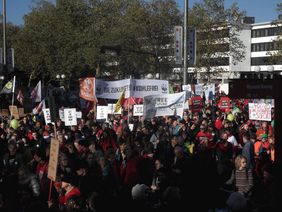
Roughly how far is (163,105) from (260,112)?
311 centimetres

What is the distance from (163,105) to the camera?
17.4 m

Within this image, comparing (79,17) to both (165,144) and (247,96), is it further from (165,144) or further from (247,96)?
(247,96)

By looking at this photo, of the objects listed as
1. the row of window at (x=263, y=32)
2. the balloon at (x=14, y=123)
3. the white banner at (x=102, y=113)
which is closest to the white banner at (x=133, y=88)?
the white banner at (x=102, y=113)

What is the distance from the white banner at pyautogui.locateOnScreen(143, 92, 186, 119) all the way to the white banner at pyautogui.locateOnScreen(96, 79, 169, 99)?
1.20 m

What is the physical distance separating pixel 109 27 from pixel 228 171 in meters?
45.3

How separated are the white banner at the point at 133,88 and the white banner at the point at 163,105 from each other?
120 cm

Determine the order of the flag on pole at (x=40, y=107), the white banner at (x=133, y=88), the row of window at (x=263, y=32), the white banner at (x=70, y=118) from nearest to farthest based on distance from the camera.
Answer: the white banner at (x=70, y=118), the white banner at (x=133, y=88), the flag on pole at (x=40, y=107), the row of window at (x=263, y=32)

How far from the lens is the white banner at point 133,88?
18611mm

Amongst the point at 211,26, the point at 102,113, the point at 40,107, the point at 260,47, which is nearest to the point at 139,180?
the point at 102,113

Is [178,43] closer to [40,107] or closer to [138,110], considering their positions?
[138,110]

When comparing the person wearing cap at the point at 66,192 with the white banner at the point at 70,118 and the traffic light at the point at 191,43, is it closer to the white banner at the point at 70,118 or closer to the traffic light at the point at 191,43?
the white banner at the point at 70,118

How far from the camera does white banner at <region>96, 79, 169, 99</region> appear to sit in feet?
61.1

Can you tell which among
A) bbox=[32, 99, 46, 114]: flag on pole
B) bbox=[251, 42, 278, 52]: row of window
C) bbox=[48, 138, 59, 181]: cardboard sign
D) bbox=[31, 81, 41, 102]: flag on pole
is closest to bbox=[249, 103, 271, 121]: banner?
bbox=[32, 99, 46, 114]: flag on pole

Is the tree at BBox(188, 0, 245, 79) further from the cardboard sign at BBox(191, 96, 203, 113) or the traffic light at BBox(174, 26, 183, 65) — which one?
the cardboard sign at BBox(191, 96, 203, 113)
